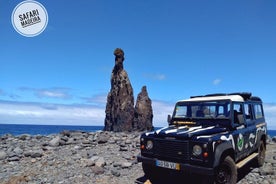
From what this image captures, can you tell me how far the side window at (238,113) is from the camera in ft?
26.9

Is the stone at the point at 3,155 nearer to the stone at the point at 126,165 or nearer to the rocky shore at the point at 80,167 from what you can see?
the rocky shore at the point at 80,167

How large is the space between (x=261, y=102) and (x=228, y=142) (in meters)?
4.76

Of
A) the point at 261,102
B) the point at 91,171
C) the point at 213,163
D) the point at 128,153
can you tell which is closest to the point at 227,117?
the point at 213,163

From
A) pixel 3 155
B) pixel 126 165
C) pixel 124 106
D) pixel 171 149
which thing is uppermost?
pixel 124 106

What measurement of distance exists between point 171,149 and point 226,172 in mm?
1685

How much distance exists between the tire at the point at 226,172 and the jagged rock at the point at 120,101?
5192 cm

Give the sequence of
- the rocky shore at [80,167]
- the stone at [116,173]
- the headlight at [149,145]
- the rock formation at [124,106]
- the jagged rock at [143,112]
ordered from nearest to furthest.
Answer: the headlight at [149,145] → the rocky shore at [80,167] → the stone at [116,173] → the jagged rock at [143,112] → the rock formation at [124,106]

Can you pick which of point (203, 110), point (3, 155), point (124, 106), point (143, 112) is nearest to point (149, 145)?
point (203, 110)

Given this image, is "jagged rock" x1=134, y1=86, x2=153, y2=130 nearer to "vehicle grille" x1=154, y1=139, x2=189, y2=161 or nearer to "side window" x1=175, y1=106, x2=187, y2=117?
"side window" x1=175, y1=106, x2=187, y2=117

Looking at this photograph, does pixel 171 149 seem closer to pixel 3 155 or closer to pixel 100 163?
pixel 100 163

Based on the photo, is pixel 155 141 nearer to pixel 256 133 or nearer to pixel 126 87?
pixel 256 133

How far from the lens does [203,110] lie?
8.88 metres

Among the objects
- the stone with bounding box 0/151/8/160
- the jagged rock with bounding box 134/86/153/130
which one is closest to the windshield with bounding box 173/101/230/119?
the stone with bounding box 0/151/8/160

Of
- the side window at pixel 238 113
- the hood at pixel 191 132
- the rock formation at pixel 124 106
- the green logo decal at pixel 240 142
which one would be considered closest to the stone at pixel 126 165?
the hood at pixel 191 132
